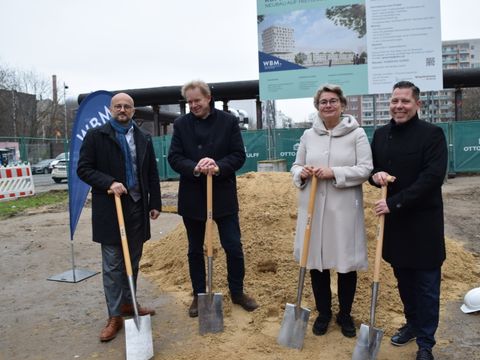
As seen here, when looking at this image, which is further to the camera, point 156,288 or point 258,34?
point 258,34

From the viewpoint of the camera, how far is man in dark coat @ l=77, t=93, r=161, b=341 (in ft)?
11.3

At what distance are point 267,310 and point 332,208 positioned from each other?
1236 millimetres

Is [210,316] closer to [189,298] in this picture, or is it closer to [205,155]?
[189,298]

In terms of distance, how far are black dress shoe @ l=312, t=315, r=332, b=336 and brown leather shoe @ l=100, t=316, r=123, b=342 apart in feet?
5.23

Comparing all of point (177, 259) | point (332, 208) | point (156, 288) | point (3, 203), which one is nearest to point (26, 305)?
point (156, 288)

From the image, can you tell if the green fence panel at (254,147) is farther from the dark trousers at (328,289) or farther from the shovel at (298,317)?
the shovel at (298,317)

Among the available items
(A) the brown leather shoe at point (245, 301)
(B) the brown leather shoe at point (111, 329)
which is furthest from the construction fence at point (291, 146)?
(B) the brown leather shoe at point (111, 329)

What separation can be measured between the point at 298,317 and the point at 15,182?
1309cm

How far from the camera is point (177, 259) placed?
5.25 m

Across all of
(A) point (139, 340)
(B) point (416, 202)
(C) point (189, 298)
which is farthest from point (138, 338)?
(B) point (416, 202)

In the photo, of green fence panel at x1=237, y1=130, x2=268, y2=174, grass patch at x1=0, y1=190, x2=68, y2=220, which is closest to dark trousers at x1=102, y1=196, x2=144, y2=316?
grass patch at x1=0, y1=190, x2=68, y2=220

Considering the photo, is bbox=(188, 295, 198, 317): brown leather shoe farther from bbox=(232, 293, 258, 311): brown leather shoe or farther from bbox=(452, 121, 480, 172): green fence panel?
bbox=(452, 121, 480, 172): green fence panel

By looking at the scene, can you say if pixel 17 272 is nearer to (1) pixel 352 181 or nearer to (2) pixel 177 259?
(2) pixel 177 259

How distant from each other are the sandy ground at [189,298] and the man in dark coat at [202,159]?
66cm
